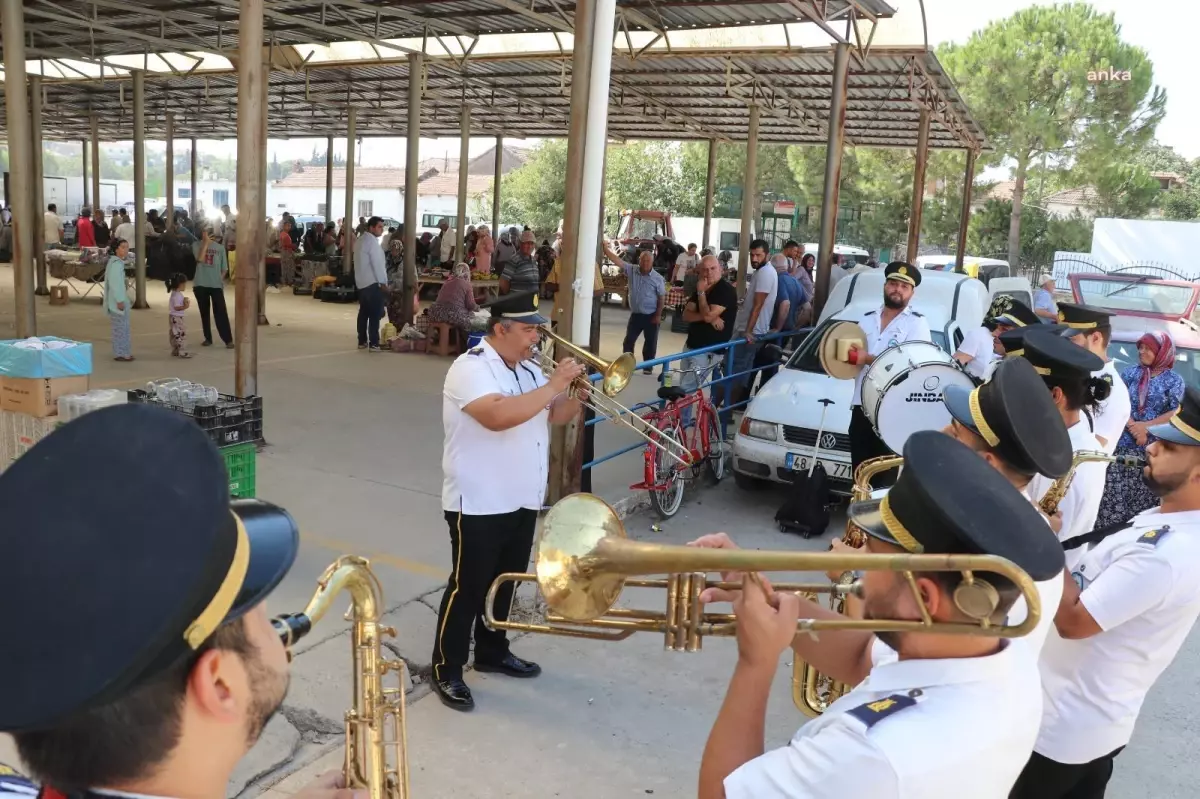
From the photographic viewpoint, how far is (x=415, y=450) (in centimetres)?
887

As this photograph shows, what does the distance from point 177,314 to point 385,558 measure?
8324mm

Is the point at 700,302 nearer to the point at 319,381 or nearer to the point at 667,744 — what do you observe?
the point at 319,381

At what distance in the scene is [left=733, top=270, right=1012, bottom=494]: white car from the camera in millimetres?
7363

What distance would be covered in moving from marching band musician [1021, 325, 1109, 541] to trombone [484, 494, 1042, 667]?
1703mm

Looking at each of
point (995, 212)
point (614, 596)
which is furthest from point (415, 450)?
point (995, 212)

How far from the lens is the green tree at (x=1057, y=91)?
35.6m

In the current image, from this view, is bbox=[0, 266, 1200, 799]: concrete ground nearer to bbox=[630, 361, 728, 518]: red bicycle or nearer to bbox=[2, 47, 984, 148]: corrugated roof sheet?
bbox=[630, 361, 728, 518]: red bicycle

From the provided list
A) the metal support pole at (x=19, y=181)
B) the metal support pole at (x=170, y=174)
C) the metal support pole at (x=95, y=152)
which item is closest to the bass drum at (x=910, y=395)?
the metal support pole at (x=19, y=181)

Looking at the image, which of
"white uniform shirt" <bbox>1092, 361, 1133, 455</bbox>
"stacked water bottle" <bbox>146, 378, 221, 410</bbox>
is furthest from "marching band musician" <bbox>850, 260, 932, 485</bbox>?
"stacked water bottle" <bbox>146, 378, 221, 410</bbox>

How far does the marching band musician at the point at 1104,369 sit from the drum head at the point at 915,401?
652 millimetres

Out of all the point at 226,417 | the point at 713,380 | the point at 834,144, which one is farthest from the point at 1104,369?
the point at 834,144

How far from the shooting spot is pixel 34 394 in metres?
5.99

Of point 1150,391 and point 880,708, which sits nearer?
point 880,708

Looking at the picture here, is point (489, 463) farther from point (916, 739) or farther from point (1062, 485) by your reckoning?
point (916, 739)
